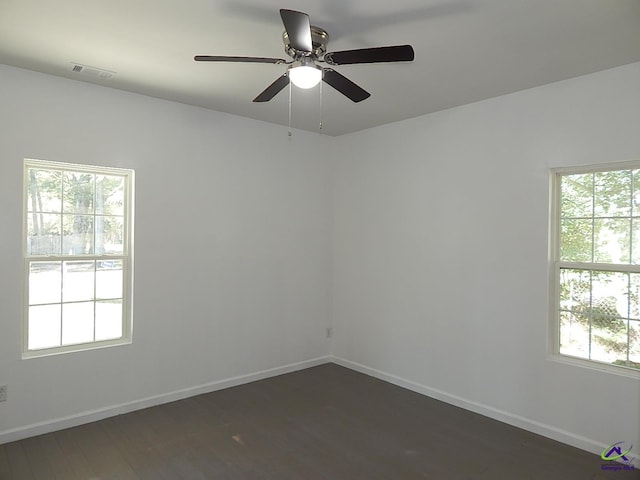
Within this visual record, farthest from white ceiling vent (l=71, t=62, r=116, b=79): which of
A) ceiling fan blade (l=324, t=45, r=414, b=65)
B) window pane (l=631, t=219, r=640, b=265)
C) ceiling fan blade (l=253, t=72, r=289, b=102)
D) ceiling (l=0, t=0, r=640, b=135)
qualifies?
window pane (l=631, t=219, r=640, b=265)

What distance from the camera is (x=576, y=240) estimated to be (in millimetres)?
3330

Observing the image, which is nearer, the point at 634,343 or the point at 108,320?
the point at 634,343

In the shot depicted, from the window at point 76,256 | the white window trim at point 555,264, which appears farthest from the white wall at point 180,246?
the white window trim at point 555,264

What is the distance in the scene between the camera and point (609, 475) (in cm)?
279

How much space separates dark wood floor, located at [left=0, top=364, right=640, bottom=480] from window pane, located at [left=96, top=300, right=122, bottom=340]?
71 cm

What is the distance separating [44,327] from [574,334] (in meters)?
4.25

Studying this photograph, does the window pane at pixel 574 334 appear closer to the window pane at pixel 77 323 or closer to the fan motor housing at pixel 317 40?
the fan motor housing at pixel 317 40

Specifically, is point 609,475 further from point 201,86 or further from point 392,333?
point 201,86

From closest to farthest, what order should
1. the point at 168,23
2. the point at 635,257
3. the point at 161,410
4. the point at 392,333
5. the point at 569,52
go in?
the point at 168,23, the point at 569,52, the point at 635,257, the point at 161,410, the point at 392,333

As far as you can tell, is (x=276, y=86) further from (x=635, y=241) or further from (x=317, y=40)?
(x=635, y=241)

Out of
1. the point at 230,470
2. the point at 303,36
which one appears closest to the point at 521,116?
the point at 303,36

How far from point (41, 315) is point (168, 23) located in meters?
2.49

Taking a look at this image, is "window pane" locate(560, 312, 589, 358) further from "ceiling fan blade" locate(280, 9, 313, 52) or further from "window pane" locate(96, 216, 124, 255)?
"window pane" locate(96, 216, 124, 255)

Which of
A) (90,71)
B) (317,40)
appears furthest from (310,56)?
(90,71)
